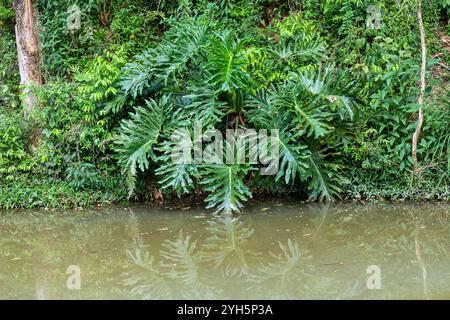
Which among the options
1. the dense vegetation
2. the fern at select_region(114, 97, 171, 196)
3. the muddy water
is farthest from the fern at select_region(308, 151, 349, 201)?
the fern at select_region(114, 97, 171, 196)

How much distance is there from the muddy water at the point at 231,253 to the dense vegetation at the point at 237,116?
1.19 feet

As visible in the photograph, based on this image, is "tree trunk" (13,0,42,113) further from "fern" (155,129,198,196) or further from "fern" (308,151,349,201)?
"fern" (308,151,349,201)

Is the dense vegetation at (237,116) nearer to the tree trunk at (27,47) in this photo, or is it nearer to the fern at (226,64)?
the fern at (226,64)

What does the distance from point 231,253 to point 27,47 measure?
15.4 ft

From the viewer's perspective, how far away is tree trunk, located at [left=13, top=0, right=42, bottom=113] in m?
8.03

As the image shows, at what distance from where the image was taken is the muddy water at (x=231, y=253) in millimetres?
4566

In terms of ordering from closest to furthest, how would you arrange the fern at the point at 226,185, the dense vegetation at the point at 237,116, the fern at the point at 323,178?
the fern at the point at 226,185 < the dense vegetation at the point at 237,116 < the fern at the point at 323,178

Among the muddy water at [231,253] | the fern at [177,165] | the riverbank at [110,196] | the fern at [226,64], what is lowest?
the muddy water at [231,253]

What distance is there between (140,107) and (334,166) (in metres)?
2.48

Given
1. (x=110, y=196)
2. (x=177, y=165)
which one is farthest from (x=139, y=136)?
(x=110, y=196)

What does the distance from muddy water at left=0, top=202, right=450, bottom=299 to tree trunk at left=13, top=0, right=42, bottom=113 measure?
215 centimetres

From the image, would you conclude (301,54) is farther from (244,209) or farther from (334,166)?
(244,209)

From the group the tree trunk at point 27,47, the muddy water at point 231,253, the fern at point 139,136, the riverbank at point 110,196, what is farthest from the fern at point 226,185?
the tree trunk at point 27,47

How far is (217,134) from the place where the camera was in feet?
22.4
